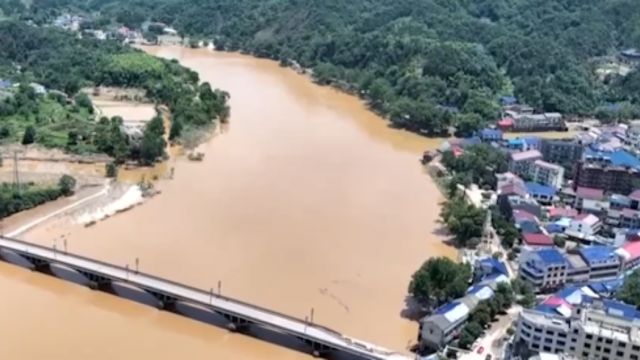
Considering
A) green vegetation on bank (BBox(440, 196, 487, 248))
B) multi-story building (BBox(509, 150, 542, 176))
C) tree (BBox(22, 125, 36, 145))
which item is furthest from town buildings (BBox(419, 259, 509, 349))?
tree (BBox(22, 125, 36, 145))

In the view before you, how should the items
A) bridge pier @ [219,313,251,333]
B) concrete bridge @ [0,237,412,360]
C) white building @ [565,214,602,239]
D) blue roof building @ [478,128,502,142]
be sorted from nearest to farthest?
concrete bridge @ [0,237,412,360]
bridge pier @ [219,313,251,333]
white building @ [565,214,602,239]
blue roof building @ [478,128,502,142]

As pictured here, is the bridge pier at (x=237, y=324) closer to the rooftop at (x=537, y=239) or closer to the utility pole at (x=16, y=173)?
Result: the rooftop at (x=537, y=239)

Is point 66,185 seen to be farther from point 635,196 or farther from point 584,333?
point 635,196

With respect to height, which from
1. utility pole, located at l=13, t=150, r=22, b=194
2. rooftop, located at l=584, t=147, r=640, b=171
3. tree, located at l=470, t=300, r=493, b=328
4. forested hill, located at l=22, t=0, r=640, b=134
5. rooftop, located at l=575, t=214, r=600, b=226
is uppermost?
forested hill, located at l=22, t=0, r=640, b=134

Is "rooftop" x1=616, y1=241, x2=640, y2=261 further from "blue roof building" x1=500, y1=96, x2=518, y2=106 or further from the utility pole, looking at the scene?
"blue roof building" x1=500, y1=96, x2=518, y2=106

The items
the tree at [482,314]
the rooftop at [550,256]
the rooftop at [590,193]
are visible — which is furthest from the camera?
the rooftop at [590,193]

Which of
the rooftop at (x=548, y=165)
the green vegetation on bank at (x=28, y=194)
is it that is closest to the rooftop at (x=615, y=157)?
the rooftop at (x=548, y=165)

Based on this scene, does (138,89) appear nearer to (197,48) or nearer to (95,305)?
(197,48)
